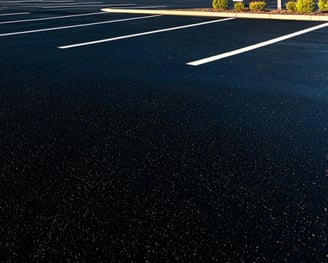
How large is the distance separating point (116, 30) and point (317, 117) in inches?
247

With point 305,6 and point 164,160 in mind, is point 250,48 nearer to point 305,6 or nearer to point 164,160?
point 164,160

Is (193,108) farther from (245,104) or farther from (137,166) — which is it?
(137,166)

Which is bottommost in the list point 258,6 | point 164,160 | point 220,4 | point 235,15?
point 164,160

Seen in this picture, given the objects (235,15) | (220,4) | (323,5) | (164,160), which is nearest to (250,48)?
(164,160)

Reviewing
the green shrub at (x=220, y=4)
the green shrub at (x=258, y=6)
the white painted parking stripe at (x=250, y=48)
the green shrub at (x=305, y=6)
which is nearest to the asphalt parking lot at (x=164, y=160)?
the white painted parking stripe at (x=250, y=48)

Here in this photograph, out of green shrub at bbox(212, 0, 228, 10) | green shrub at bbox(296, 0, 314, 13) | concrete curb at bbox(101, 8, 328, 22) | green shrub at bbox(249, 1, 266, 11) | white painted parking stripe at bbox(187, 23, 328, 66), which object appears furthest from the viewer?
green shrub at bbox(212, 0, 228, 10)

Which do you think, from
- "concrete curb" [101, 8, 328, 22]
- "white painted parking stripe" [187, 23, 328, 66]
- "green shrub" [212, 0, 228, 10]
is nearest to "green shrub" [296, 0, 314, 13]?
"concrete curb" [101, 8, 328, 22]

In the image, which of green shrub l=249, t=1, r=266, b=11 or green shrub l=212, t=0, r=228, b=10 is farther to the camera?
green shrub l=212, t=0, r=228, b=10

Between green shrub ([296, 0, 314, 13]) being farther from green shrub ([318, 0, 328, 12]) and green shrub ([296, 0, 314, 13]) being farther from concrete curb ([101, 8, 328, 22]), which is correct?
concrete curb ([101, 8, 328, 22])

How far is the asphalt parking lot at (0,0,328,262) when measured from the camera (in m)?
1.51

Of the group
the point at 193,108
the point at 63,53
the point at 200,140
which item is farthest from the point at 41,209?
the point at 63,53

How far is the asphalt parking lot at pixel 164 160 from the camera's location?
1515 mm

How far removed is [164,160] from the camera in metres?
2.24

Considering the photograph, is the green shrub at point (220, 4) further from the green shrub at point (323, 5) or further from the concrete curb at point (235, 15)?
the green shrub at point (323, 5)
